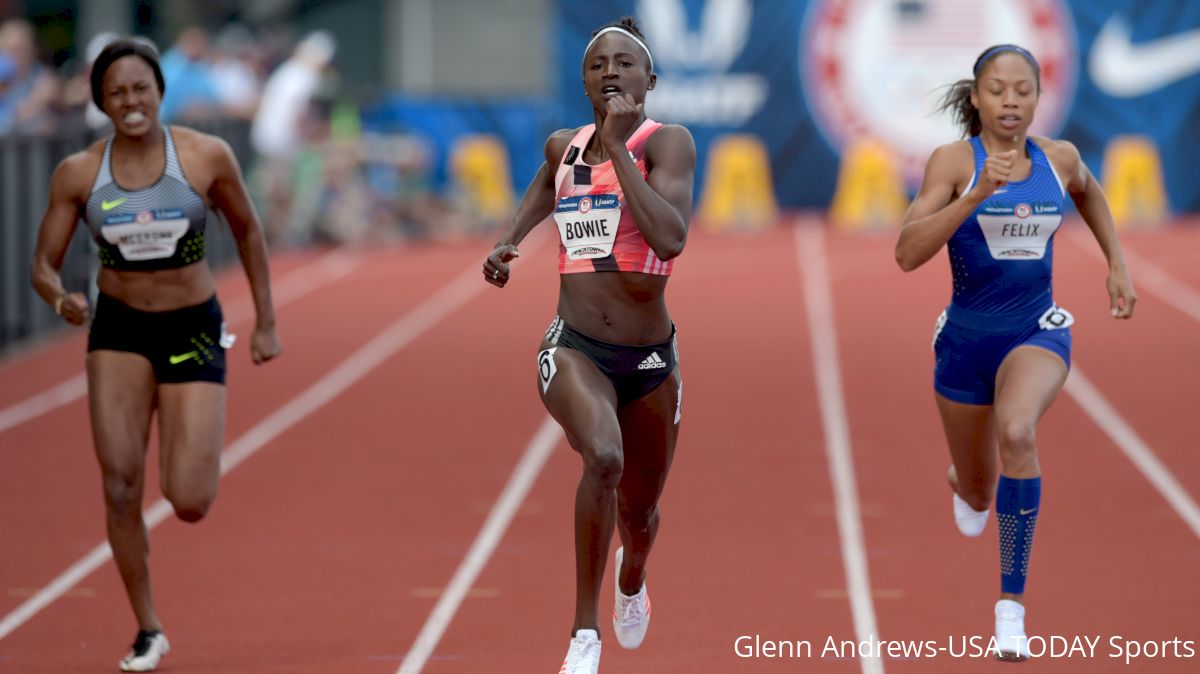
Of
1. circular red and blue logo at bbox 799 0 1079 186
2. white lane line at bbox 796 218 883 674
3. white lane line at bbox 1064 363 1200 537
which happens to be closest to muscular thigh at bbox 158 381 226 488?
white lane line at bbox 796 218 883 674

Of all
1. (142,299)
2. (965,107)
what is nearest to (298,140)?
(142,299)

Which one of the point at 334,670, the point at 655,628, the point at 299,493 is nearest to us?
the point at 334,670

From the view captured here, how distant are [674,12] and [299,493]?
1449 cm

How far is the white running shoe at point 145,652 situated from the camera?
241 inches

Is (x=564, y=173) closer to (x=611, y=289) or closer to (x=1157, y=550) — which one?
(x=611, y=289)

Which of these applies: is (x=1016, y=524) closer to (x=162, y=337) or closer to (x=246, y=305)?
(x=162, y=337)

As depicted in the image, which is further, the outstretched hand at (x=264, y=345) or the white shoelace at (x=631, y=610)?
the outstretched hand at (x=264, y=345)

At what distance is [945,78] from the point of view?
22.1m

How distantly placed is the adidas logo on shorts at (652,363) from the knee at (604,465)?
0.33 metres

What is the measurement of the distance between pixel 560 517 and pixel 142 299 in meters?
2.95

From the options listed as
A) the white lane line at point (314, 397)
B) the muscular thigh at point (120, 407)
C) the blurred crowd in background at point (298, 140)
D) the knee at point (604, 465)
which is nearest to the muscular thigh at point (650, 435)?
the knee at point (604, 465)

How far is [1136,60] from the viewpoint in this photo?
22.4 m

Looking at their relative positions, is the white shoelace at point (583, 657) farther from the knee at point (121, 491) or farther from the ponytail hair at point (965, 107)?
the ponytail hair at point (965, 107)

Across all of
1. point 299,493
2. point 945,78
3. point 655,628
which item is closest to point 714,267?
point 945,78
